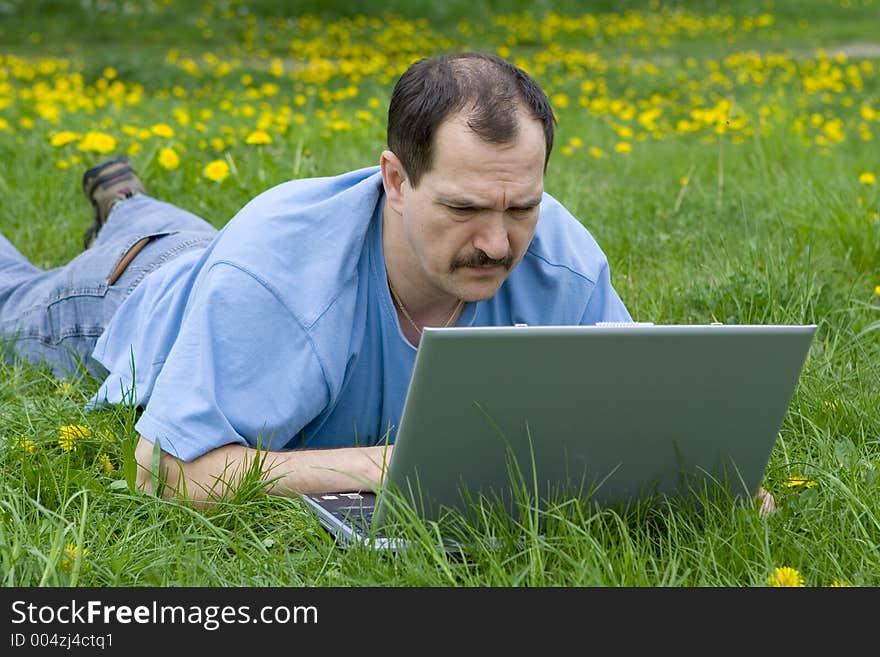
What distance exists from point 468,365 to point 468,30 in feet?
41.2

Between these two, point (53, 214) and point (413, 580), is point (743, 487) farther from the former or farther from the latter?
point (53, 214)

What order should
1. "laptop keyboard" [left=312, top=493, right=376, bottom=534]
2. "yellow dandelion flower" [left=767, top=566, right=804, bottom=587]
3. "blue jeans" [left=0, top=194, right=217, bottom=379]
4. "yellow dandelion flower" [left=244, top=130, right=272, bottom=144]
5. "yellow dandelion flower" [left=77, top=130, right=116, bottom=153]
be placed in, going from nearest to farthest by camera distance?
1. "yellow dandelion flower" [left=767, top=566, right=804, bottom=587]
2. "laptop keyboard" [left=312, top=493, right=376, bottom=534]
3. "blue jeans" [left=0, top=194, right=217, bottom=379]
4. "yellow dandelion flower" [left=244, top=130, right=272, bottom=144]
5. "yellow dandelion flower" [left=77, top=130, right=116, bottom=153]

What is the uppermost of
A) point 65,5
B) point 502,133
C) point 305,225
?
point 502,133

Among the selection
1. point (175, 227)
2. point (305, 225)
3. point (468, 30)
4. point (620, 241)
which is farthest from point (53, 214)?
point (468, 30)

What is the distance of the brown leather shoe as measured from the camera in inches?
173

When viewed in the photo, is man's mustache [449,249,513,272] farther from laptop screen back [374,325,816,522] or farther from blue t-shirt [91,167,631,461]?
laptop screen back [374,325,816,522]

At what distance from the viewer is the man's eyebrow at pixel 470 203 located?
2.33 meters

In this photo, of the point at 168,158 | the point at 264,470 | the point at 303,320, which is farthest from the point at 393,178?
the point at 168,158

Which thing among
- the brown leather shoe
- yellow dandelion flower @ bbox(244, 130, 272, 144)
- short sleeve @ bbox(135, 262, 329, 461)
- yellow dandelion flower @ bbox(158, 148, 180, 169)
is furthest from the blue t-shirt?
yellow dandelion flower @ bbox(158, 148, 180, 169)

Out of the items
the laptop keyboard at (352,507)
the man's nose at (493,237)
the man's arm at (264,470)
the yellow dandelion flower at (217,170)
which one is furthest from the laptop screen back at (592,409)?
the yellow dandelion flower at (217,170)

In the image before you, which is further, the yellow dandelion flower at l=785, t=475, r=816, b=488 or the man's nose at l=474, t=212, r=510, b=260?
the yellow dandelion flower at l=785, t=475, r=816, b=488

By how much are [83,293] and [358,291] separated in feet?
4.20

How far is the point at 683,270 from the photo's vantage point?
412 cm

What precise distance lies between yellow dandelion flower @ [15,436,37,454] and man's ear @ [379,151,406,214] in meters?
0.99
